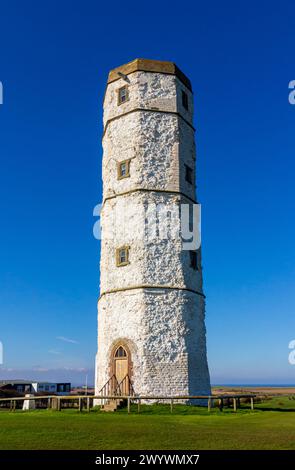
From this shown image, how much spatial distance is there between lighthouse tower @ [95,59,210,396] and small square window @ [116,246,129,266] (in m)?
0.05

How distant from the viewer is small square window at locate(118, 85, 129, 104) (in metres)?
28.5

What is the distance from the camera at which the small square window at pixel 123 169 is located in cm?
2726

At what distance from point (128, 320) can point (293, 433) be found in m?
12.6

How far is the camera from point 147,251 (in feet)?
83.9

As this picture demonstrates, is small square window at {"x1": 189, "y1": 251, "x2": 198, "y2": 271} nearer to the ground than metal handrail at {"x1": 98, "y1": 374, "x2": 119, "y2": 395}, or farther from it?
farther from it

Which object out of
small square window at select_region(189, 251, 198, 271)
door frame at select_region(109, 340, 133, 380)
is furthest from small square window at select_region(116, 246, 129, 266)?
door frame at select_region(109, 340, 133, 380)

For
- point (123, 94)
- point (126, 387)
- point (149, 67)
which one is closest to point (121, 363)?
point (126, 387)

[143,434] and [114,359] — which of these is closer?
[143,434]

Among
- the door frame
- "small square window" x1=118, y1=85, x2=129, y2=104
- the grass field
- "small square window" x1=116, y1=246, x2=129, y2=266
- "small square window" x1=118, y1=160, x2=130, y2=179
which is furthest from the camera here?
"small square window" x1=118, y1=85, x2=129, y2=104

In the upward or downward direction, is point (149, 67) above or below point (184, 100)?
above

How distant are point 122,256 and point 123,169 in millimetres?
5103

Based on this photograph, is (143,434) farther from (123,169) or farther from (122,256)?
(123,169)

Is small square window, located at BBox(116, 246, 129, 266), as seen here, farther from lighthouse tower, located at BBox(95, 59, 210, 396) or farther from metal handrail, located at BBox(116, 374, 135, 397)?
metal handrail, located at BBox(116, 374, 135, 397)
